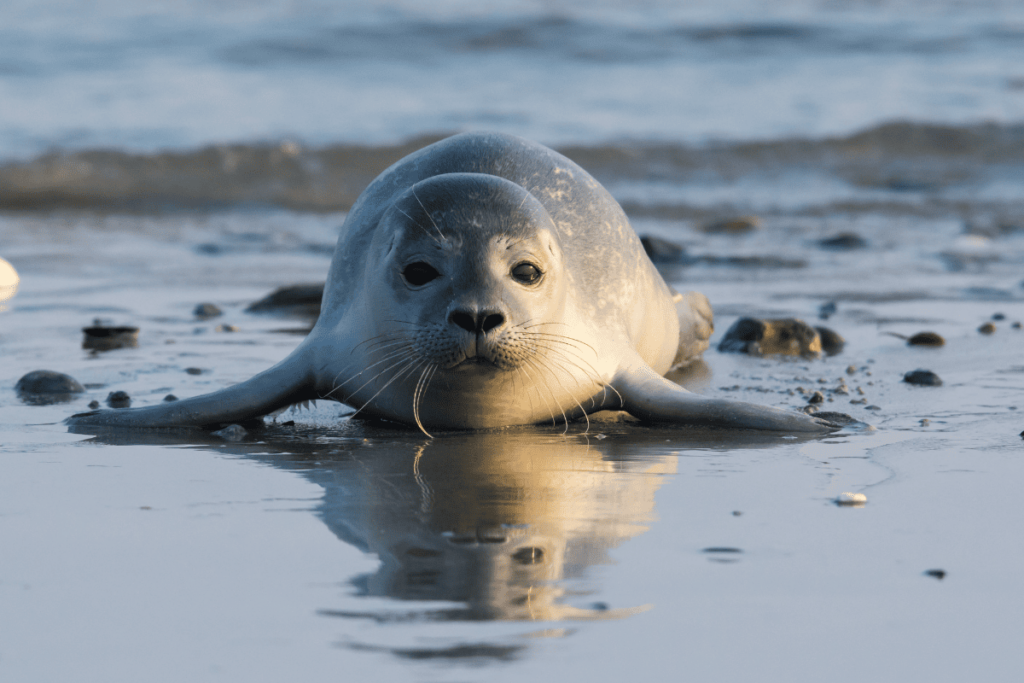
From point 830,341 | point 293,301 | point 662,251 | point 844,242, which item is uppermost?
point 844,242

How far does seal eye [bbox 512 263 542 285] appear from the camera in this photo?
12.6ft

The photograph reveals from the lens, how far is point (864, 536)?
2822 millimetres

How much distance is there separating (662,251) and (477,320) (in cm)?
528

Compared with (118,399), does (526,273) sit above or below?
above

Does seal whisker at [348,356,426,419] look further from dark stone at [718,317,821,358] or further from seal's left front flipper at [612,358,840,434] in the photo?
dark stone at [718,317,821,358]

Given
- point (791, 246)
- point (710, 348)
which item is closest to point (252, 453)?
point (710, 348)

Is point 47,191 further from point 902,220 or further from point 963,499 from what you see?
point 963,499

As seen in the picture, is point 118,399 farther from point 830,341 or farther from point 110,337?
point 830,341

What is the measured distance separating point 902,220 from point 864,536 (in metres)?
8.98

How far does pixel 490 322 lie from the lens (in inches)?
141

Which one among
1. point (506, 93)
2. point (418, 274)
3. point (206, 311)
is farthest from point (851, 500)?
point (506, 93)

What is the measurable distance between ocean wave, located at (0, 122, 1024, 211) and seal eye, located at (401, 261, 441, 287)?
28.4 feet

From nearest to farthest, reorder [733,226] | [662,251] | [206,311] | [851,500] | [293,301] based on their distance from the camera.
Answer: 1. [851,500]
2. [206,311]
3. [293,301]
4. [662,251]
5. [733,226]

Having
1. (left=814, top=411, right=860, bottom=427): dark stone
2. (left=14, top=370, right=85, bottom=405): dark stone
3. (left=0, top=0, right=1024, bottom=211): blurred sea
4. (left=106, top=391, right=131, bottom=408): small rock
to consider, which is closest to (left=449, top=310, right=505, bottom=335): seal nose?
(left=814, top=411, right=860, bottom=427): dark stone
